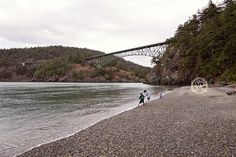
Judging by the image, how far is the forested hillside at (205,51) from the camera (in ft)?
201

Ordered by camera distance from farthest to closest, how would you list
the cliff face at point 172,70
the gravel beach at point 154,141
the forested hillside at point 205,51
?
the cliff face at point 172,70 → the forested hillside at point 205,51 → the gravel beach at point 154,141

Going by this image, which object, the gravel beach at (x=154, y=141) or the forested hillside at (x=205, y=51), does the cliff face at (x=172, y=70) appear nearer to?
the forested hillside at (x=205, y=51)

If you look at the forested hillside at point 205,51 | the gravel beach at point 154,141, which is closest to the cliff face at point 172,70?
the forested hillside at point 205,51

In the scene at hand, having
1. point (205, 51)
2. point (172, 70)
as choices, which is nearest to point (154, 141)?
point (205, 51)

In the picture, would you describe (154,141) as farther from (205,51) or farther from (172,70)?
(172,70)

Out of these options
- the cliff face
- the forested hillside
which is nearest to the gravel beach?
the forested hillside

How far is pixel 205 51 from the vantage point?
2960 inches

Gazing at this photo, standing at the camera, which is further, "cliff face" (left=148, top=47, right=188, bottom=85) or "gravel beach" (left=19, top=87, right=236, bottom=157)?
"cliff face" (left=148, top=47, right=188, bottom=85)

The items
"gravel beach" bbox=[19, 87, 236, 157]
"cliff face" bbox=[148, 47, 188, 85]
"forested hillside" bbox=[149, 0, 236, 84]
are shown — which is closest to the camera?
"gravel beach" bbox=[19, 87, 236, 157]

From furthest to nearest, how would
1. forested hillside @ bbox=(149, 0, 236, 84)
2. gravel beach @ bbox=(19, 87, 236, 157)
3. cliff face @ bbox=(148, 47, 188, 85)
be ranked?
1. cliff face @ bbox=(148, 47, 188, 85)
2. forested hillside @ bbox=(149, 0, 236, 84)
3. gravel beach @ bbox=(19, 87, 236, 157)

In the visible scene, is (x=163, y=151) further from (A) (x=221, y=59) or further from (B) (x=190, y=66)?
(B) (x=190, y=66)

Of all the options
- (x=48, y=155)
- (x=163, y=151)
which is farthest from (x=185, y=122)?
(x=48, y=155)

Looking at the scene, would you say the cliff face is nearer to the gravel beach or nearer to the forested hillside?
the forested hillside

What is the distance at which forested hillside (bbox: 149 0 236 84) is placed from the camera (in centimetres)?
6140
